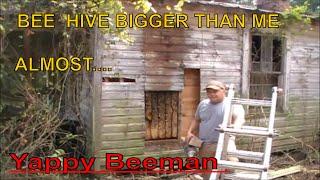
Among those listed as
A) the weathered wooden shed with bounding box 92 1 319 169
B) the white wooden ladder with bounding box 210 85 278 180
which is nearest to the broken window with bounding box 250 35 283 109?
the weathered wooden shed with bounding box 92 1 319 169

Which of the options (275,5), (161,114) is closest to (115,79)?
(161,114)

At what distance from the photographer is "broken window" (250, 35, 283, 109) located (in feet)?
34.0

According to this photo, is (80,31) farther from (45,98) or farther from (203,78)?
(203,78)

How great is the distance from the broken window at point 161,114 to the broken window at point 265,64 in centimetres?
235

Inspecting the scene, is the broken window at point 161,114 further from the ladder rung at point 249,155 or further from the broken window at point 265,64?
the ladder rung at point 249,155

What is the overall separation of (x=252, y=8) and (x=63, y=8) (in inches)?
181

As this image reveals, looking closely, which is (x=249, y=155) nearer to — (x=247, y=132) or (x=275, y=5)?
(x=247, y=132)

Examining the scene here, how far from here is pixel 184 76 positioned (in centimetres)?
912

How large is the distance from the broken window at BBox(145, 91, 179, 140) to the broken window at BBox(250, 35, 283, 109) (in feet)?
7.73

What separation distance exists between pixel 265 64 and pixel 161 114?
10.6 ft

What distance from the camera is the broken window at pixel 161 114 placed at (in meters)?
8.84

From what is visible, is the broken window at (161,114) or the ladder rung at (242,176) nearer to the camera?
the ladder rung at (242,176)

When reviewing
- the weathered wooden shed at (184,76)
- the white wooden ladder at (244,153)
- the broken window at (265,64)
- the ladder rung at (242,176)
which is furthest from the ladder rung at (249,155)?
the broken window at (265,64)

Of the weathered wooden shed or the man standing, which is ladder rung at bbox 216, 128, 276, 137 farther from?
the weathered wooden shed
